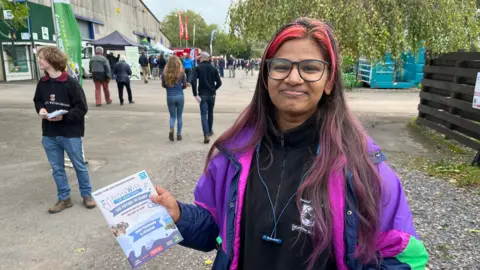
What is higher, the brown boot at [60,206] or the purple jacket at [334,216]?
the purple jacket at [334,216]

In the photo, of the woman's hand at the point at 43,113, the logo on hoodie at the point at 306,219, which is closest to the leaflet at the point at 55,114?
the woman's hand at the point at 43,113

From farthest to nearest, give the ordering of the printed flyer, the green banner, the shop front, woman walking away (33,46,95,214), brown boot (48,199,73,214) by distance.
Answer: the shop front < the green banner < brown boot (48,199,73,214) < woman walking away (33,46,95,214) < the printed flyer

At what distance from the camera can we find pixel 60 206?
425 cm

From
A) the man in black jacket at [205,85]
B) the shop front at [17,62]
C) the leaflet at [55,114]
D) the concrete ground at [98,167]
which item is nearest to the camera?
the concrete ground at [98,167]

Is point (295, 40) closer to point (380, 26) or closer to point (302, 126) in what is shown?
point (302, 126)

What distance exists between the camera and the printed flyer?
1437 millimetres

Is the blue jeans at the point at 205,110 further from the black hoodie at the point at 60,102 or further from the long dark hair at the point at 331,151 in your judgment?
the long dark hair at the point at 331,151

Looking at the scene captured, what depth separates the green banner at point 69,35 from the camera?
5680mm

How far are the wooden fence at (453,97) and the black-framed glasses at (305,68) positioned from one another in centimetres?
572

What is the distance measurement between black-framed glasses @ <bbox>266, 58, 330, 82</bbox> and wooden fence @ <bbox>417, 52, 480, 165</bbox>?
572 centimetres

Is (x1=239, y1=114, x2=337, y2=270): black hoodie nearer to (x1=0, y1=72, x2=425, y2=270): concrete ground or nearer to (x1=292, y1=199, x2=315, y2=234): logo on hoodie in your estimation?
(x1=292, y1=199, x2=315, y2=234): logo on hoodie

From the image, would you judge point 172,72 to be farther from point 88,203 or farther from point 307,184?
point 307,184

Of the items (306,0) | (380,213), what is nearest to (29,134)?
(306,0)

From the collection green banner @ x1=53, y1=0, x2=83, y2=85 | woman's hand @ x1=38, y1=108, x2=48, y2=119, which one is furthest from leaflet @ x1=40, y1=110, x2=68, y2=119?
green banner @ x1=53, y1=0, x2=83, y2=85
